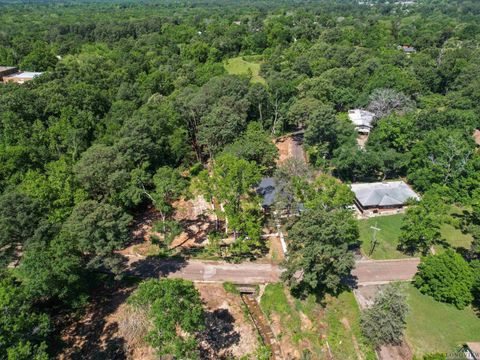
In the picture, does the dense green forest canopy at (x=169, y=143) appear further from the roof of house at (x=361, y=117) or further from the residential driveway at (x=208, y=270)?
the roof of house at (x=361, y=117)

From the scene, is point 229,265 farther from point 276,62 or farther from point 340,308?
point 276,62

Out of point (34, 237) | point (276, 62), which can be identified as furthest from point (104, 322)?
point (276, 62)

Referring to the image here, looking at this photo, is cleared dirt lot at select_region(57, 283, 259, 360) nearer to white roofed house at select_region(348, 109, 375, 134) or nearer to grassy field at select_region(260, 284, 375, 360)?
grassy field at select_region(260, 284, 375, 360)

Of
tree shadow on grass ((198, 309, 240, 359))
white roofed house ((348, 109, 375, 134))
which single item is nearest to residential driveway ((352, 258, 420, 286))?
tree shadow on grass ((198, 309, 240, 359))

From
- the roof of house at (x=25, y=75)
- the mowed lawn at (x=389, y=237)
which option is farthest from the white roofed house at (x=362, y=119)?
the roof of house at (x=25, y=75)

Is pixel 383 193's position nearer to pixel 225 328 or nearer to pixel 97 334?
pixel 225 328

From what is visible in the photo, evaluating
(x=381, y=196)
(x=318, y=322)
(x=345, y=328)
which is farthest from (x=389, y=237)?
(x=318, y=322)

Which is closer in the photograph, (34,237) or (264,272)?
(34,237)
